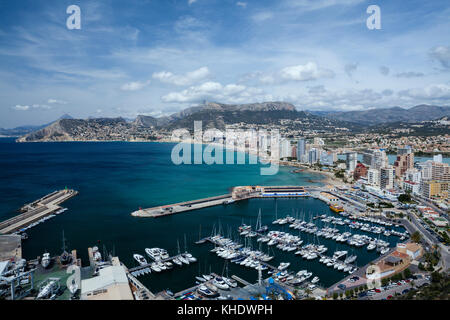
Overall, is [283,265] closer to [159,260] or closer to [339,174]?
[159,260]

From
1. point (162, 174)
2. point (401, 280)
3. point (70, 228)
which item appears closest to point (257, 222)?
point (401, 280)

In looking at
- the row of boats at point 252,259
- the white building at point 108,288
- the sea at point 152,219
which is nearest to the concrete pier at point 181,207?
the sea at point 152,219

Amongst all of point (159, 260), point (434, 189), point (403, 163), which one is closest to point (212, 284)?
point (159, 260)

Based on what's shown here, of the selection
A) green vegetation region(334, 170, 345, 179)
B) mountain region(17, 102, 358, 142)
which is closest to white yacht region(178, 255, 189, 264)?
green vegetation region(334, 170, 345, 179)

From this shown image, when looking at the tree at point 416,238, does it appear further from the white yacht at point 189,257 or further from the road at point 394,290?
the white yacht at point 189,257

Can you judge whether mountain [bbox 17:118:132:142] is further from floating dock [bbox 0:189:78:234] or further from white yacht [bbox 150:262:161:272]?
white yacht [bbox 150:262:161:272]

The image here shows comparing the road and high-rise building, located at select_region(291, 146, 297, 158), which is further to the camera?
high-rise building, located at select_region(291, 146, 297, 158)
